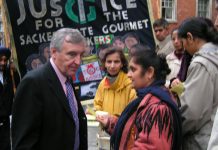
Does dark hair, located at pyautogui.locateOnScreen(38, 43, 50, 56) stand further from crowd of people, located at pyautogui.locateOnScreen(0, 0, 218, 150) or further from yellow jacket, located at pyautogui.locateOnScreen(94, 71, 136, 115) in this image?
crowd of people, located at pyautogui.locateOnScreen(0, 0, 218, 150)

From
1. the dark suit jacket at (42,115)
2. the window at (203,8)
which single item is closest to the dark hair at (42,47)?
the dark suit jacket at (42,115)

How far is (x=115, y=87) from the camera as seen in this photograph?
151 inches

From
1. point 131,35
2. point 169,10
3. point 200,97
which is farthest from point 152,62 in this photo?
point 169,10

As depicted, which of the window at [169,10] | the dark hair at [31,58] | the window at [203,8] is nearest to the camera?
the dark hair at [31,58]

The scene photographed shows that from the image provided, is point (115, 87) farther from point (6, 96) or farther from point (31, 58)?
point (6, 96)

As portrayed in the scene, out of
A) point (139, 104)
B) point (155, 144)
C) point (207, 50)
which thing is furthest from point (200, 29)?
point (155, 144)

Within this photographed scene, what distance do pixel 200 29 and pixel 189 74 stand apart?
1.30 feet

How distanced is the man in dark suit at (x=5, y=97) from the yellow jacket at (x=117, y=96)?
7.02 feet

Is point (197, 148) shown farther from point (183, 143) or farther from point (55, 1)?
point (55, 1)

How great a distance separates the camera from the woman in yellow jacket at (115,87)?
3.80m

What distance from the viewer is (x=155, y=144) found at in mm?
2262

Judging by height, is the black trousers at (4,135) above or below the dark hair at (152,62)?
Answer: below

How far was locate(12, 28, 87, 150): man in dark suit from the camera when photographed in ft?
7.88

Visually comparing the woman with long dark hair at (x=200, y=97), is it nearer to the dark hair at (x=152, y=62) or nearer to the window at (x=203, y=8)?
the dark hair at (x=152, y=62)
